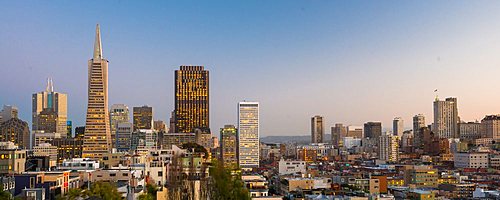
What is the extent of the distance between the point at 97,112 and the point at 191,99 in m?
36.9

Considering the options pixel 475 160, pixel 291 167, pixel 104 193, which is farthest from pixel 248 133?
pixel 104 193

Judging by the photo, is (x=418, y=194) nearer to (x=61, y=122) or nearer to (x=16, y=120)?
(x=16, y=120)

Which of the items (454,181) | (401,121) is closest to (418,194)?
(454,181)

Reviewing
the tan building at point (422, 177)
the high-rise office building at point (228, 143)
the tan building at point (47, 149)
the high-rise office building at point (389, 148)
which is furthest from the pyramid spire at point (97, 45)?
the high-rise office building at point (389, 148)

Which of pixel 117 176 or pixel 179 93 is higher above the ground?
pixel 179 93

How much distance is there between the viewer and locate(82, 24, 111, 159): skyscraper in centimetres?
9325

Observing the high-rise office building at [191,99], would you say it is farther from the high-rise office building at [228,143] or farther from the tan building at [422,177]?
the tan building at [422,177]

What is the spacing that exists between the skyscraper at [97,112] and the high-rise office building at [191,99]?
105ft

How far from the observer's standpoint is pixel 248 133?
134m

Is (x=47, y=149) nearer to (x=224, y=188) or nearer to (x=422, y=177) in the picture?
(x=422, y=177)

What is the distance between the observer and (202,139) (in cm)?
11131

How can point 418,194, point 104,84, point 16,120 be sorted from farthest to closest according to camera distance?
point 16,120 → point 104,84 → point 418,194

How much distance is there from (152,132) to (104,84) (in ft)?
45.3

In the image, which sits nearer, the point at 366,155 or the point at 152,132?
the point at 152,132
